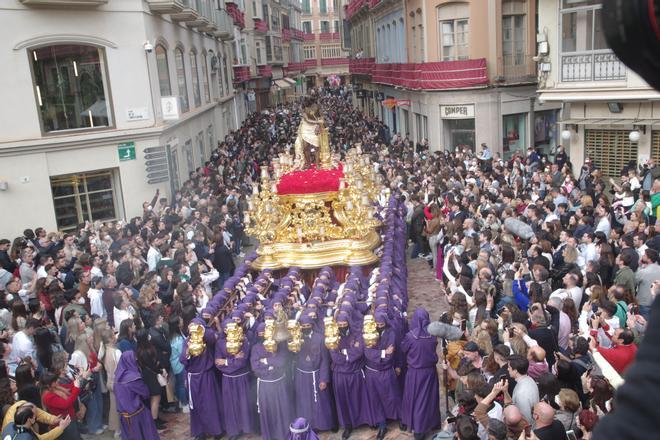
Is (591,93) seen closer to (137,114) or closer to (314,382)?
(137,114)

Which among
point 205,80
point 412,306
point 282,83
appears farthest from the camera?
point 282,83

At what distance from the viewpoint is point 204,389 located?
30.1 ft

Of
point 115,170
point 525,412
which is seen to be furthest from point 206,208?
point 525,412

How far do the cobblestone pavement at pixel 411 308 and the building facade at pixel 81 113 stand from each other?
8.61 metres

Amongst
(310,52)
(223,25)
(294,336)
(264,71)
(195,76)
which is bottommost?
(294,336)

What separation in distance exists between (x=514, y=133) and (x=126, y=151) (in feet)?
52.0

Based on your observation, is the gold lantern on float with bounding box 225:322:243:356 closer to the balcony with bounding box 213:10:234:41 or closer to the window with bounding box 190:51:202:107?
the window with bounding box 190:51:202:107

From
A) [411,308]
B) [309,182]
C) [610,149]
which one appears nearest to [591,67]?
[610,149]

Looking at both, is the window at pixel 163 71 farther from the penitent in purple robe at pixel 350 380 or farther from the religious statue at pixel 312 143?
the penitent in purple robe at pixel 350 380

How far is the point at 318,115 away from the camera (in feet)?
52.0

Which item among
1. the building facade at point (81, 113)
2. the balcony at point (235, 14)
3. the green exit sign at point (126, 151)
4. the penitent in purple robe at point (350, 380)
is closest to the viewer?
the penitent in purple robe at point (350, 380)

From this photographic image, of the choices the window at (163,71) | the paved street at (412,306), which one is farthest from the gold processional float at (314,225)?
the window at (163,71)

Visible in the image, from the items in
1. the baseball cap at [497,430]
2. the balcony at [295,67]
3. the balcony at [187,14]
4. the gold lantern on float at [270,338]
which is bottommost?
the gold lantern on float at [270,338]

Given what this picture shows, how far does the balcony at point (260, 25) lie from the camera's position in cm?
5947
